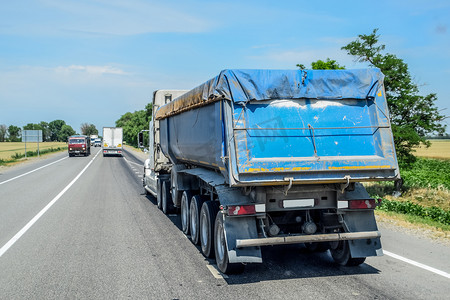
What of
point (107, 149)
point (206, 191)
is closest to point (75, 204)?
point (206, 191)

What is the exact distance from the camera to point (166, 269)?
22.3 feet

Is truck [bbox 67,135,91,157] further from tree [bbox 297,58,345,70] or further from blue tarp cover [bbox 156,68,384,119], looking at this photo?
blue tarp cover [bbox 156,68,384,119]

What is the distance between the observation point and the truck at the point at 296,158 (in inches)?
244

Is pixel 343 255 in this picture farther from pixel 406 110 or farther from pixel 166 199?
pixel 406 110

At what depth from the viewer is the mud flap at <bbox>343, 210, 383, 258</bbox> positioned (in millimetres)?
6707

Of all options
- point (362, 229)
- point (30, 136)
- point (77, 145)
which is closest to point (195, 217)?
point (362, 229)

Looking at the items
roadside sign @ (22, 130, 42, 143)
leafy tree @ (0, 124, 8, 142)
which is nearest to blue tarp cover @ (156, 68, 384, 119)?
roadside sign @ (22, 130, 42, 143)

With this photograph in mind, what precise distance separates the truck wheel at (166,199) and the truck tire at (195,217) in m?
3.35

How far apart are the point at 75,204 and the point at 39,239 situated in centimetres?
535

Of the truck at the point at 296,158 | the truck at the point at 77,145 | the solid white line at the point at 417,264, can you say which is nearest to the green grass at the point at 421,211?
the solid white line at the point at 417,264

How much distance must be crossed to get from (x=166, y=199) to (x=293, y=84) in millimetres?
6831

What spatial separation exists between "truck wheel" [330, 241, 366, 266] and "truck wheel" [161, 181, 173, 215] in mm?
5943

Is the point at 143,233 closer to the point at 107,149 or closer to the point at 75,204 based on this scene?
the point at 75,204

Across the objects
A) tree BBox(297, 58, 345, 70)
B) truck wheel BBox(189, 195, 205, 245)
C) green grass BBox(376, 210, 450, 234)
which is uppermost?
tree BBox(297, 58, 345, 70)
